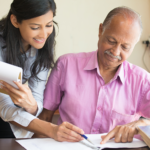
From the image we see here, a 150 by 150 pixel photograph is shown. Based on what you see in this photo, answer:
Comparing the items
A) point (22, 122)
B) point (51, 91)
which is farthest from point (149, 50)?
point (22, 122)

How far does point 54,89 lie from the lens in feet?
4.17

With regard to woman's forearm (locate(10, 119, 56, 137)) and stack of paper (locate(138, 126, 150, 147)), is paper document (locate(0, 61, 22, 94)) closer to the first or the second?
woman's forearm (locate(10, 119, 56, 137))

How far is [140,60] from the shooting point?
258 centimetres

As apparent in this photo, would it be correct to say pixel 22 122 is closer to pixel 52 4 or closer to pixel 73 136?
pixel 73 136

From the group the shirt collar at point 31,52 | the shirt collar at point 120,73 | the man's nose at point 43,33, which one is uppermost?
the man's nose at point 43,33

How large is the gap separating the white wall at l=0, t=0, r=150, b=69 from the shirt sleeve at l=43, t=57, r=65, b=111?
112cm

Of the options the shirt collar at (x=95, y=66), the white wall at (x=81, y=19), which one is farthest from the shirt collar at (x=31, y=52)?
the white wall at (x=81, y=19)

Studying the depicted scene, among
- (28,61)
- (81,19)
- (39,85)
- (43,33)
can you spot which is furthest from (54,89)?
(81,19)

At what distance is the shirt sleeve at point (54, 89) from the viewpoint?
4.17 ft

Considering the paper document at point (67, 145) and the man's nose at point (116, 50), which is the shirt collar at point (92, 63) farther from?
the paper document at point (67, 145)

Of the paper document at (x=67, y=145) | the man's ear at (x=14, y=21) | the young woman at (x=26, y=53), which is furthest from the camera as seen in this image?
the man's ear at (x=14, y=21)

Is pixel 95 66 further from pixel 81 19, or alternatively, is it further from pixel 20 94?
pixel 81 19

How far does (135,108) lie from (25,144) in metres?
0.69

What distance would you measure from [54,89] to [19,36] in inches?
15.1
